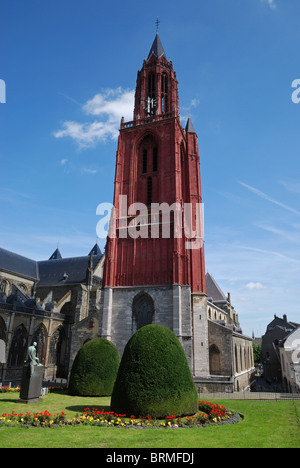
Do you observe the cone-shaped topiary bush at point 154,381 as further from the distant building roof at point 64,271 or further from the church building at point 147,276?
the distant building roof at point 64,271

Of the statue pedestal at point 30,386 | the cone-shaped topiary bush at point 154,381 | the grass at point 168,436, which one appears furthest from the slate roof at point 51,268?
the grass at point 168,436

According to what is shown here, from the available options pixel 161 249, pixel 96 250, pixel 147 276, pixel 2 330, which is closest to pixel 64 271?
pixel 96 250

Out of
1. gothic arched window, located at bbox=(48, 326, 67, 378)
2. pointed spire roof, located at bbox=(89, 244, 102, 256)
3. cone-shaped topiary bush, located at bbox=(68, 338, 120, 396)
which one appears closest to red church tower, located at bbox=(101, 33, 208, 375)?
cone-shaped topiary bush, located at bbox=(68, 338, 120, 396)

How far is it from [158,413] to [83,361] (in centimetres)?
816

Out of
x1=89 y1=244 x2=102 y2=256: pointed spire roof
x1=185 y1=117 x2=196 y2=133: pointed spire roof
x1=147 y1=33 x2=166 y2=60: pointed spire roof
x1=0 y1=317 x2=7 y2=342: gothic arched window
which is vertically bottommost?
x1=0 y1=317 x2=7 y2=342: gothic arched window

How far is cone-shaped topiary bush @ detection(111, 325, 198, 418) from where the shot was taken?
430 inches

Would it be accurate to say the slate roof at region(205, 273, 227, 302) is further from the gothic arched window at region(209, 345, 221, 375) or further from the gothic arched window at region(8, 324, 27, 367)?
the gothic arched window at region(8, 324, 27, 367)

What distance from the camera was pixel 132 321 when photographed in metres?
26.7

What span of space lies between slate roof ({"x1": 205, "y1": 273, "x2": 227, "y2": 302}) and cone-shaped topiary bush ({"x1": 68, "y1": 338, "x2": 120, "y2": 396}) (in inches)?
1312

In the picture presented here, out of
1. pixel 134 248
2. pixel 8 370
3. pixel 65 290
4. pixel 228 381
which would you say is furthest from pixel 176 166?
pixel 8 370

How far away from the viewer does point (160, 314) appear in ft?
84.2

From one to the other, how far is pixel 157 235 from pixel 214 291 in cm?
2556

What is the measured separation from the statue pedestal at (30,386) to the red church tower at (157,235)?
37.0ft
